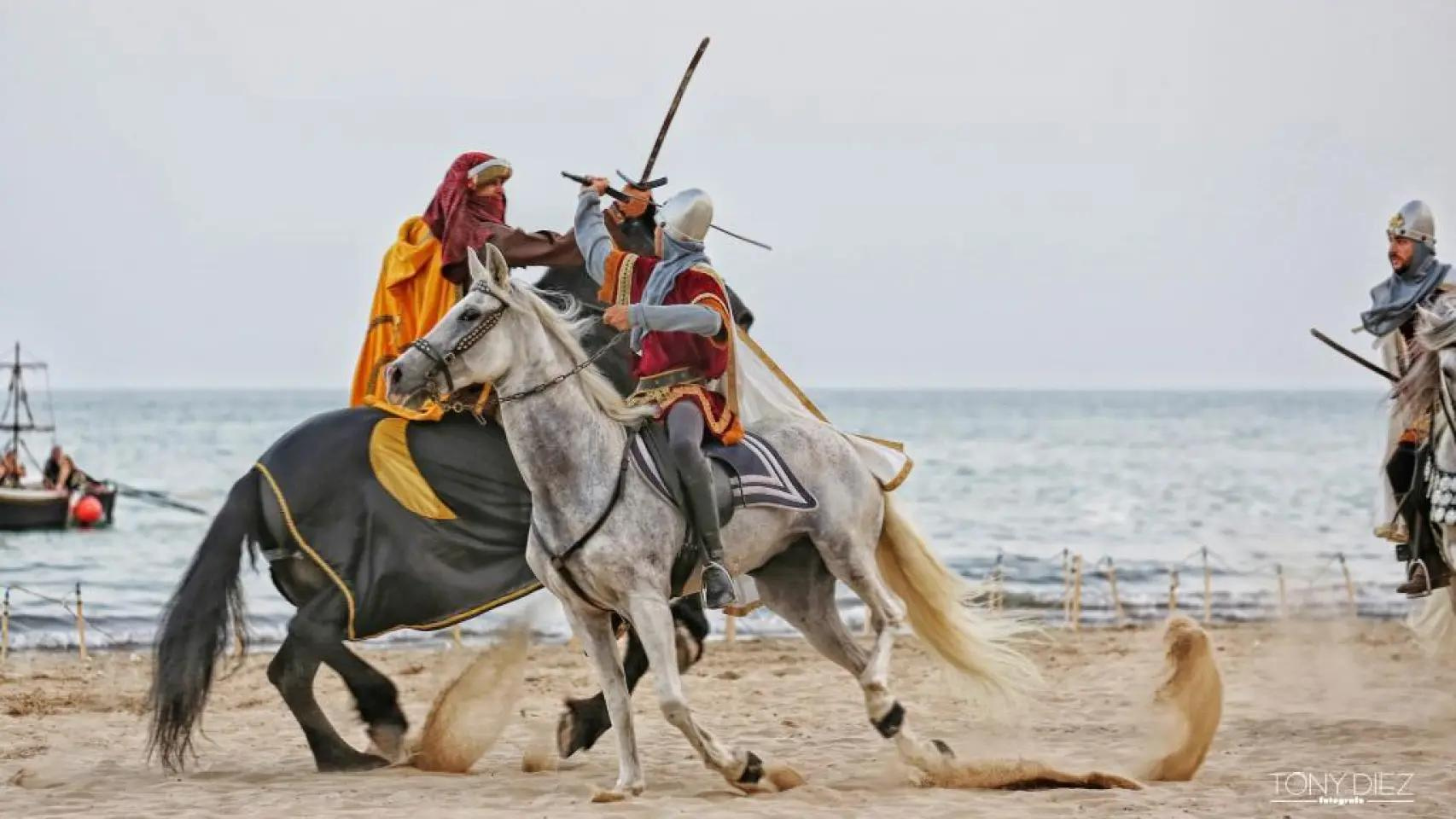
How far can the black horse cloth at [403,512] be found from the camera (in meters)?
8.36

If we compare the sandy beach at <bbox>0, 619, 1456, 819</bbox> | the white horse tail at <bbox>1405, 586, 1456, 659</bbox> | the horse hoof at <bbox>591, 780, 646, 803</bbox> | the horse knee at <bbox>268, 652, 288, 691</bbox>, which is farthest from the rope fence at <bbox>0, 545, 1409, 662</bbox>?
Answer: the horse knee at <bbox>268, 652, 288, 691</bbox>

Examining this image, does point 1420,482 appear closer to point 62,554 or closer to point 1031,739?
point 1031,739

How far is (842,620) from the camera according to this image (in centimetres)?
817

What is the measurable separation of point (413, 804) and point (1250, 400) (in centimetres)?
12552

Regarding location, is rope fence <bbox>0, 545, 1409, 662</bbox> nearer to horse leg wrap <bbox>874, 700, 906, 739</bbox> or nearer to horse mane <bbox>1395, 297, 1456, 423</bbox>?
horse mane <bbox>1395, 297, 1456, 423</bbox>

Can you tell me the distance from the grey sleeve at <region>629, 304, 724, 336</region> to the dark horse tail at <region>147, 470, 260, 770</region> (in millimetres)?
2263

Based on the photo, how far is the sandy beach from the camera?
24.8ft

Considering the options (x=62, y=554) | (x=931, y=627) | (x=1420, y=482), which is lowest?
(x=62, y=554)

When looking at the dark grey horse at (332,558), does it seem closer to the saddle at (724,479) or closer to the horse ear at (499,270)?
the saddle at (724,479)

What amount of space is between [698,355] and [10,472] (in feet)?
105

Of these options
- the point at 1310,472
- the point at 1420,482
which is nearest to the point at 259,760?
the point at 1420,482

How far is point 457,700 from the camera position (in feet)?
30.2

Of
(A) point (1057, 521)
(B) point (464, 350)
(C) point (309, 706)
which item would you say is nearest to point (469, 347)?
(B) point (464, 350)

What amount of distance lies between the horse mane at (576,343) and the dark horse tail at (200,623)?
6.21 feet
